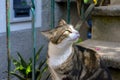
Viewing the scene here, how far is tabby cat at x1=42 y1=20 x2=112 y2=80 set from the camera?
1.42 metres

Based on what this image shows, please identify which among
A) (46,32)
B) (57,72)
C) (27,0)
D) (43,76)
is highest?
(27,0)

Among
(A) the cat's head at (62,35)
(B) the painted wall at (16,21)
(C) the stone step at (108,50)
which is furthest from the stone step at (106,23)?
(B) the painted wall at (16,21)

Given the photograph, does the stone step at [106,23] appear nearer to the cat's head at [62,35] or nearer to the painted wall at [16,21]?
the cat's head at [62,35]

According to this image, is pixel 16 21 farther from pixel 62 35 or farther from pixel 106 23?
pixel 62 35

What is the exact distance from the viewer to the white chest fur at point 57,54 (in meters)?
1.43

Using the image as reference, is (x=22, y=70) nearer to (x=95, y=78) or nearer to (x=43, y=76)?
(x=43, y=76)

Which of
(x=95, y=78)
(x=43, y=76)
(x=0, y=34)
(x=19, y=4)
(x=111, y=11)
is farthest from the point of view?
(x=19, y=4)

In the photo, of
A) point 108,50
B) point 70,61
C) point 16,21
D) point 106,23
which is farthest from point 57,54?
point 16,21

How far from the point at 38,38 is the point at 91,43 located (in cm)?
185

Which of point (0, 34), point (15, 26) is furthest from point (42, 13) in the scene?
point (0, 34)

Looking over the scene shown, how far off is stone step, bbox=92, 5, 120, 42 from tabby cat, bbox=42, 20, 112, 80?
0.44m

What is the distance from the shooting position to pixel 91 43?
5.99ft

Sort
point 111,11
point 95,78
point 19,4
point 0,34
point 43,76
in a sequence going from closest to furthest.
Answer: point 95,78 < point 111,11 < point 43,76 < point 0,34 < point 19,4

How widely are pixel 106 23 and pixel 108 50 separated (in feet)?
0.96
